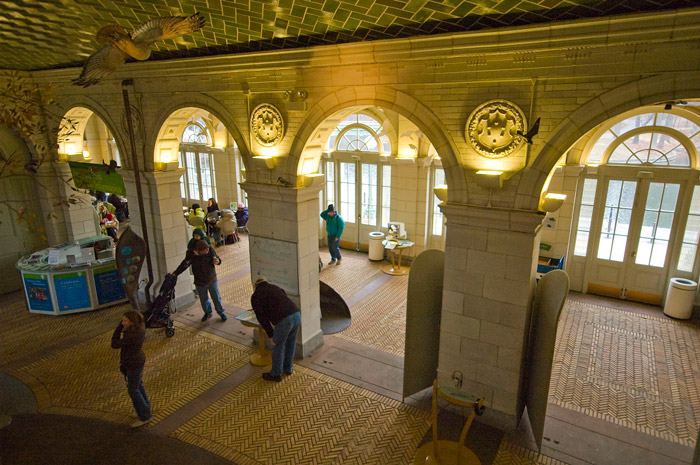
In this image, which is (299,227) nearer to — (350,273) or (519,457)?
(519,457)

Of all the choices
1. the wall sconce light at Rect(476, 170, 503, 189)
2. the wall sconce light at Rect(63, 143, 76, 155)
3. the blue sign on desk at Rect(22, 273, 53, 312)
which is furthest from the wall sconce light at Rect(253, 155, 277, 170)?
the wall sconce light at Rect(63, 143, 76, 155)

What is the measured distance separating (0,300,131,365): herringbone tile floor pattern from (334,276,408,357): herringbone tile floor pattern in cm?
462

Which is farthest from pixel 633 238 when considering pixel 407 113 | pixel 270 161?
pixel 270 161

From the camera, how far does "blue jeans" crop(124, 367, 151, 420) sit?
5.12 m

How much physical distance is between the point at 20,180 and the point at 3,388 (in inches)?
209

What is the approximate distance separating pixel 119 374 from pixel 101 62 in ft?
14.5

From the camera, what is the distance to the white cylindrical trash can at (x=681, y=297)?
8102 mm

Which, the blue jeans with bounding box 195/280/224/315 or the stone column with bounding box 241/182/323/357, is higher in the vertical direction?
the stone column with bounding box 241/182/323/357

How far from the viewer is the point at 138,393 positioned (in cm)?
526

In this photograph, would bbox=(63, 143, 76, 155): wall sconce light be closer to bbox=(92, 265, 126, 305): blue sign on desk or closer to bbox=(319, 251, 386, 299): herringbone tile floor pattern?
bbox=(92, 265, 126, 305): blue sign on desk

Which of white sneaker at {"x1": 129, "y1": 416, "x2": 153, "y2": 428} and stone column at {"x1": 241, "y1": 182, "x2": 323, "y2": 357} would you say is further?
stone column at {"x1": 241, "y1": 182, "x2": 323, "y2": 357}

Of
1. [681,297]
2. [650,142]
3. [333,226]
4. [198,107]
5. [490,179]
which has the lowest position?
[681,297]

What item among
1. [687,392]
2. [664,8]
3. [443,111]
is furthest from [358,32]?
[687,392]

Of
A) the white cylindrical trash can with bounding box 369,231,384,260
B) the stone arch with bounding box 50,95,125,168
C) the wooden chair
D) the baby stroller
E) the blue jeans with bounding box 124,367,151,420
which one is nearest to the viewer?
the wooden chair
